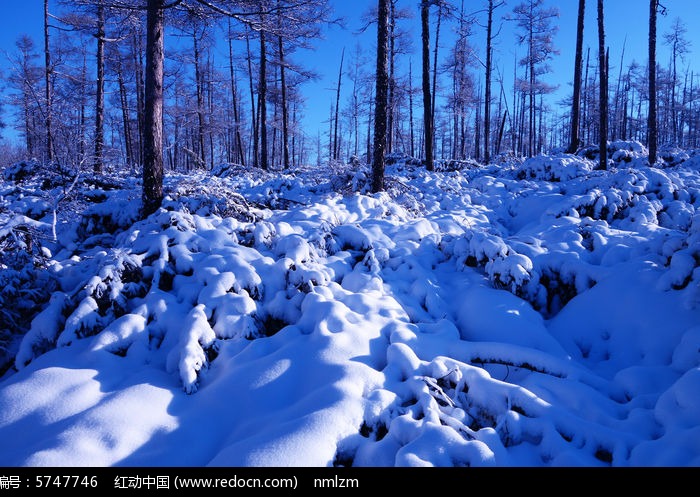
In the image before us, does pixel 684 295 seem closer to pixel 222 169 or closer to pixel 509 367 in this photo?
pixel 509 367

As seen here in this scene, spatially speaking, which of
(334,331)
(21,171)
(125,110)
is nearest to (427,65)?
(334,331)

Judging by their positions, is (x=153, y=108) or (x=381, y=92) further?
(x=381, y=92)

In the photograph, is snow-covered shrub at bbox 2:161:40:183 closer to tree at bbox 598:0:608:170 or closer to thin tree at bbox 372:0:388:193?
thin tree at bbox 372:0:388:193

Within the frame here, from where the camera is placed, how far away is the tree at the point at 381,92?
293 inches

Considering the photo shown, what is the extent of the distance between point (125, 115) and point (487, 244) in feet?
86.9

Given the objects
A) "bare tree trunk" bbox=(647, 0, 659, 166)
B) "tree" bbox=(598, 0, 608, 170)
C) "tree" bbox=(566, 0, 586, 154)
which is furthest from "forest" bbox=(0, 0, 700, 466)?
"tree" bbox=(566, 0, 586, 154)

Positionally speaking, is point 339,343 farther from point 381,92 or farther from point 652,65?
point 652,65

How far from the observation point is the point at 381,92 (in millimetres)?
7801

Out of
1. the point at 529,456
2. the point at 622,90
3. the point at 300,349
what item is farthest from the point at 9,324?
the point at 622,90

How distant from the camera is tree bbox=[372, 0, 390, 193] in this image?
7449 mm

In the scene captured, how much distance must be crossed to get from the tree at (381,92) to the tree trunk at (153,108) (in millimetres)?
4090

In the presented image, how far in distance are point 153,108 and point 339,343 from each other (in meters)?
5.08

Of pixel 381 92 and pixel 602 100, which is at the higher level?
pixel 602 100

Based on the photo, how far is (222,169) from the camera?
50.8 ft
